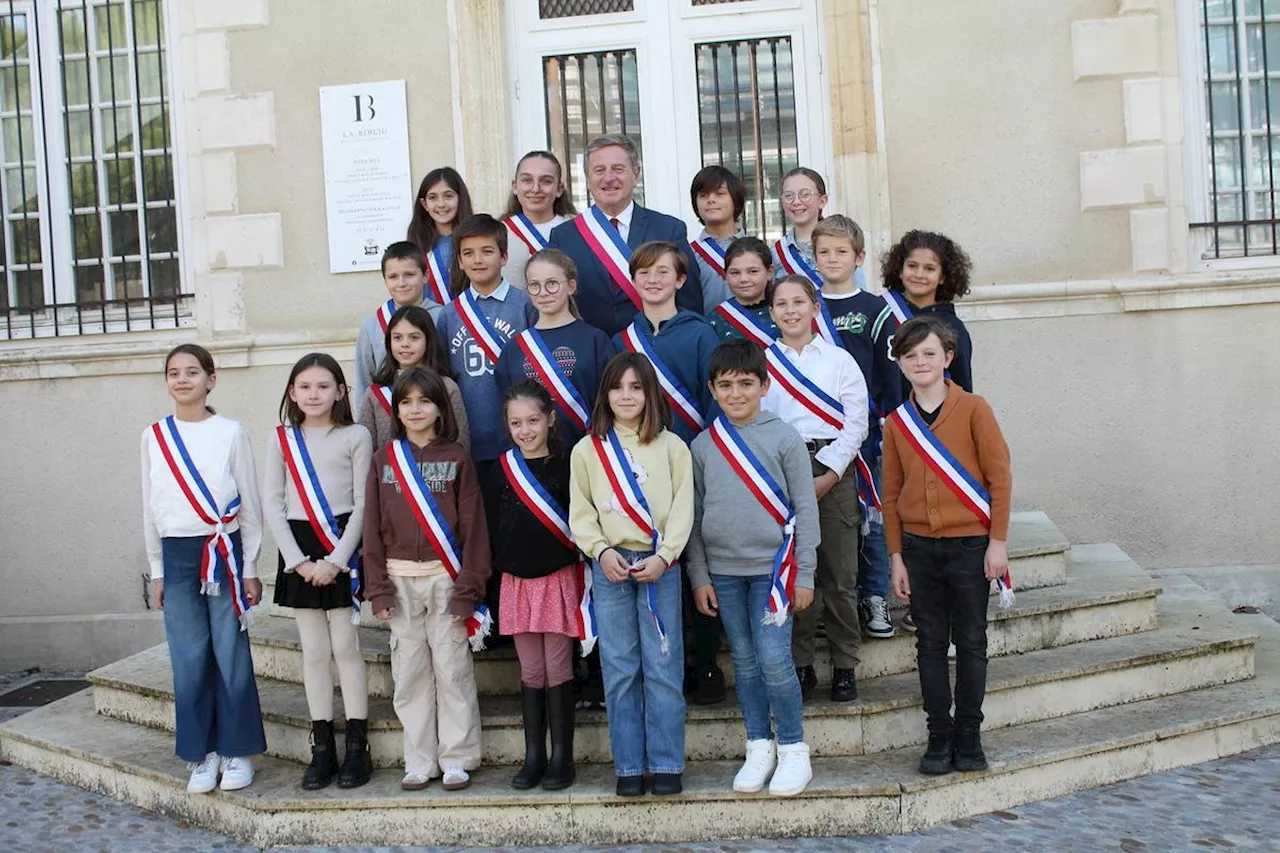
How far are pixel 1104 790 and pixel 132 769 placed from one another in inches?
133

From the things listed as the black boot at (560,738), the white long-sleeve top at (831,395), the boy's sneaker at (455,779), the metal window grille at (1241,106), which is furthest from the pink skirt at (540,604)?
the metal window grille at (1241,106)

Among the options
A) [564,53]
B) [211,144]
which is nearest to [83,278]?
[211,144]

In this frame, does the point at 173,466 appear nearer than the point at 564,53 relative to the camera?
Yes

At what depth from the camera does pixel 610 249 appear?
4.65 meters

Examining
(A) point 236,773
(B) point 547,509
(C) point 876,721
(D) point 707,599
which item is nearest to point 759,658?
(D) point 707,599

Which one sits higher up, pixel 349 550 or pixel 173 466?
pixel 173 466

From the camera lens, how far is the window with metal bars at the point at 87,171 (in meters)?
7.42

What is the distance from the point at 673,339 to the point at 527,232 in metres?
0.92

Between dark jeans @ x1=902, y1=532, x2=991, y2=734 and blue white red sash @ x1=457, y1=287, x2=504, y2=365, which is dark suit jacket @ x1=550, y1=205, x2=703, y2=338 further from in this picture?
dark jeans @ x1=902, y1=532, x2=991, y2=734

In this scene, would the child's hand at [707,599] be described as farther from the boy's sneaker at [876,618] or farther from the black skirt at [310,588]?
the black skirt at [310,588]

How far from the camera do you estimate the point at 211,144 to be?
23.4 ft

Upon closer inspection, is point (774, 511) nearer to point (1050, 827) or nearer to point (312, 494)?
point (1050, 827)

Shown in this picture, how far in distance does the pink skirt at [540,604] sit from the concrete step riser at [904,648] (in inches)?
27.6

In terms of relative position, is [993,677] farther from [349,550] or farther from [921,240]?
[349,550]
